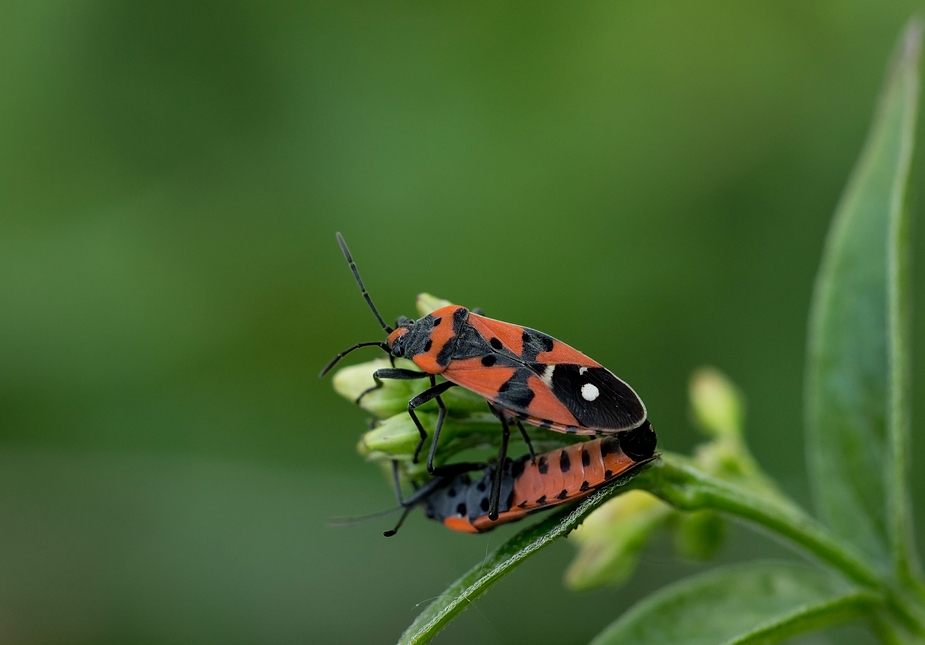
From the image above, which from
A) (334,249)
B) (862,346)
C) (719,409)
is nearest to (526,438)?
(862,346)

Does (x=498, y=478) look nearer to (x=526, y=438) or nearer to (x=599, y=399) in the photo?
(x=526, y=438)

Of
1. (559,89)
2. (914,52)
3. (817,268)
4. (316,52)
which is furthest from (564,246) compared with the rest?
(914,52)

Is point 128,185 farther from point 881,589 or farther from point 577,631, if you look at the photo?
point 881,589

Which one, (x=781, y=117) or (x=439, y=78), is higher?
(x=439, y=78)

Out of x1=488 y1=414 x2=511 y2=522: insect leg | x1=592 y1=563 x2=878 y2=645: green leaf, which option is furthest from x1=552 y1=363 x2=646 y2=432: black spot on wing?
x1=592 y1=563 x2=878 y2=645: green leaf

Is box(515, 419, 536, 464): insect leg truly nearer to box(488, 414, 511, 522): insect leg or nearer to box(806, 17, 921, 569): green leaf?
box(488, 414, 511, 522): insect leg

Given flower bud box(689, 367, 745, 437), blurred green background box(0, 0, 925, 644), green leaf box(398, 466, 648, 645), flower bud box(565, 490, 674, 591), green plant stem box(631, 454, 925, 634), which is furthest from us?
blurred green background box(0, 0, 925, 644)

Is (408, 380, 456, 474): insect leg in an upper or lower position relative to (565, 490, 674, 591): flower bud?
upper
